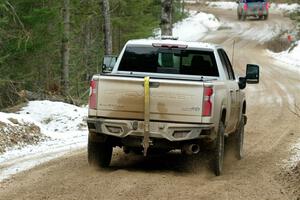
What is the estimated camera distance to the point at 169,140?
8.90m

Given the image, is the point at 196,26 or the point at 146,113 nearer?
the point at 146,113

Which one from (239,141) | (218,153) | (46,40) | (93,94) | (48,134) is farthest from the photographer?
(46,40)

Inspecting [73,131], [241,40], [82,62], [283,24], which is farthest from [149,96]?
[283,24]

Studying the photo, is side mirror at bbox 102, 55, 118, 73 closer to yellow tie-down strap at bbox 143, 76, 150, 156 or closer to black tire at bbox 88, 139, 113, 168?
black tire at bbox 88, 139, 113, 168

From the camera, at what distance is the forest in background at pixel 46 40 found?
17172 millimetres

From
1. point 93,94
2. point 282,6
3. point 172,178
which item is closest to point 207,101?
point 172,178

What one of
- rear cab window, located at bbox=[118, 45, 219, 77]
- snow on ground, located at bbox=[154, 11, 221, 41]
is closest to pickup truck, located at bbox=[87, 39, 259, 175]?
rear cab window, located at bbox=[118, 45, 219, 77]

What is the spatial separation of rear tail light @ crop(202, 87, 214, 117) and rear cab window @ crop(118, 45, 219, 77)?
4.97 ft

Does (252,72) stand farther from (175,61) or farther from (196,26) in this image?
(196,26)

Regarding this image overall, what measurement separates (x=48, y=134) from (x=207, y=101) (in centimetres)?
587

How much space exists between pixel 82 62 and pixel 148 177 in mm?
19109

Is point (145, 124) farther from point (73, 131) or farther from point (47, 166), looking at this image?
point (73, 131)

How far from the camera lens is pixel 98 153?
959 centimetres

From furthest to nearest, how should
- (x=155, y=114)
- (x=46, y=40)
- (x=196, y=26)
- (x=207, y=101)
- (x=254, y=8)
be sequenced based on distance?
1. (x=254, y=8)
2. (x=196, y=26)
3. (x=46, y=40)
4. (x=155, y=114)
5. (x=207, y=101)
